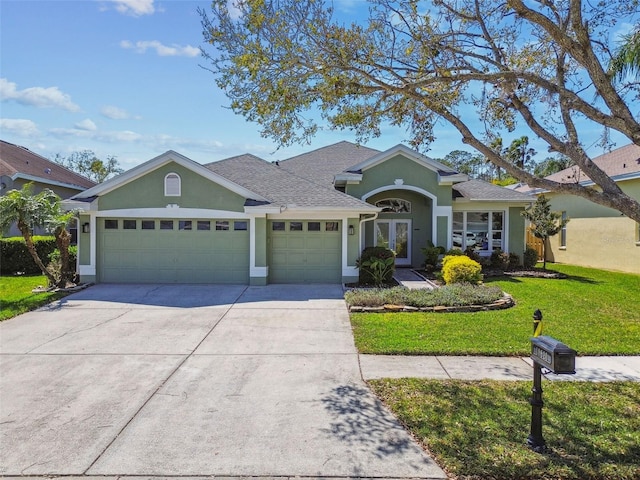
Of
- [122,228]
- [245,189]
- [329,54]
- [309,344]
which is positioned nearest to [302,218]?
[245,189]

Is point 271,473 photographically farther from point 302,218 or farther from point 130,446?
point 302,218

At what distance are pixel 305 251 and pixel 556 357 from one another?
10515 mm

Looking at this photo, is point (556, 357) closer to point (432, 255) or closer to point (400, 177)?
point (432, 255)

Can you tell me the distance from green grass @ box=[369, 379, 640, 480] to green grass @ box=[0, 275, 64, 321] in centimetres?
909

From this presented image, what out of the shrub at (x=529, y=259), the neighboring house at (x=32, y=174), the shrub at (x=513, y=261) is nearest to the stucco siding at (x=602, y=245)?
the shrub at (x=529, y=259)

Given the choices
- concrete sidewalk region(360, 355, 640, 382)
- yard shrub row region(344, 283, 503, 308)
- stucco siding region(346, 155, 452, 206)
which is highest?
stucco siding region(346, 155, 452, 206)

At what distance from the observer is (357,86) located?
5.88 meters

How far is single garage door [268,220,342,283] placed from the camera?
13680 mm

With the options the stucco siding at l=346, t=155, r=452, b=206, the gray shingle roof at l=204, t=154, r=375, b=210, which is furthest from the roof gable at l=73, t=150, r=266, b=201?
the stucco siding at l=346, t=155, r=452, b=206

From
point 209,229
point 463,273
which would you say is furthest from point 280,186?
point 463,273

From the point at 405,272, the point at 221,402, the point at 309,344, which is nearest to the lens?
the point at 221,402

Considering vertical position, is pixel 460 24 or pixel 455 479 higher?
pixel 460 24

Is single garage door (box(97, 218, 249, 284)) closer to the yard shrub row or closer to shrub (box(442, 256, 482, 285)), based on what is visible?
the yard shrub row

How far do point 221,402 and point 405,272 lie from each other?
12.3 metres
